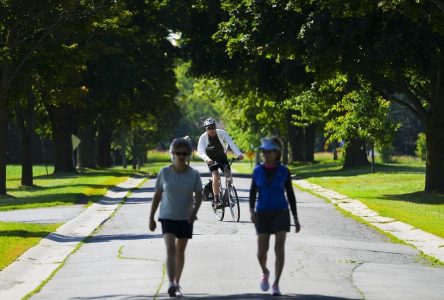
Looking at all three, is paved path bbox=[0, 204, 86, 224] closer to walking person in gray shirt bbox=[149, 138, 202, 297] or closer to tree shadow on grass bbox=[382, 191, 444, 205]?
tree shadow on grass bbox=[382, 191, 444, 205]

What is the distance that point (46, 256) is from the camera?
16.8 metres

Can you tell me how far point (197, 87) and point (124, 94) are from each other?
14.6m

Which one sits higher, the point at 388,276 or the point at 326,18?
the point at 326,18

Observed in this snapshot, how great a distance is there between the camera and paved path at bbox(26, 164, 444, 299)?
12.0m

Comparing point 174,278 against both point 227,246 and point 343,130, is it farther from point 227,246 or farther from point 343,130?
point 343,130

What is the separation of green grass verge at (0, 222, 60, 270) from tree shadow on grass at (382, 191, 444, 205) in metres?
12.0

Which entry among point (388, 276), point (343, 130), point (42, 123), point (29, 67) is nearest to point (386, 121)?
point (343, 130)

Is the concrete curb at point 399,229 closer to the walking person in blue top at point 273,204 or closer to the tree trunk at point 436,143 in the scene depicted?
the tree trunk at point 436,143

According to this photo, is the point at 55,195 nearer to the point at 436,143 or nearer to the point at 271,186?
the point at 436,143

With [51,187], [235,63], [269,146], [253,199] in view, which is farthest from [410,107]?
[269,146]

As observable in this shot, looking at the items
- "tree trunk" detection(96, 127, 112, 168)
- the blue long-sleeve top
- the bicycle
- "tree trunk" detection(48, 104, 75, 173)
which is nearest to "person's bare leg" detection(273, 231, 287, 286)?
the blue long-sleeve top

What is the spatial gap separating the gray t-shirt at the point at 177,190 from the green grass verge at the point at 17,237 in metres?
4.14

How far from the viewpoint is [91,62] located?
56.5 meters

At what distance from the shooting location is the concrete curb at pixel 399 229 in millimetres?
17984
